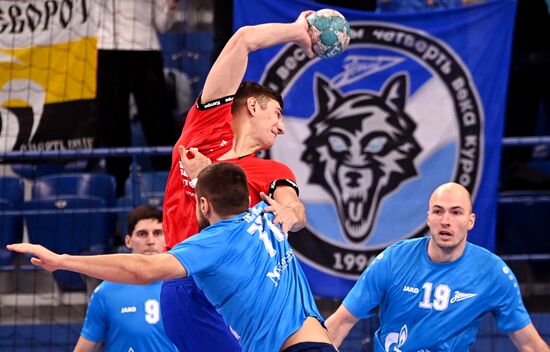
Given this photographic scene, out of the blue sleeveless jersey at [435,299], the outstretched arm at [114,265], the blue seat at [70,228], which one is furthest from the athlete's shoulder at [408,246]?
the blue seat at [70,228]

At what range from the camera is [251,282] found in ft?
14.2

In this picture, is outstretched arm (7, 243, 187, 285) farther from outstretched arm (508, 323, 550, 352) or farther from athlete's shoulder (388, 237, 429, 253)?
outstretched arm (508, 323, 550, 352)

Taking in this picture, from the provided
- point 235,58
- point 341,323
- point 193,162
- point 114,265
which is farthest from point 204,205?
point 341,323

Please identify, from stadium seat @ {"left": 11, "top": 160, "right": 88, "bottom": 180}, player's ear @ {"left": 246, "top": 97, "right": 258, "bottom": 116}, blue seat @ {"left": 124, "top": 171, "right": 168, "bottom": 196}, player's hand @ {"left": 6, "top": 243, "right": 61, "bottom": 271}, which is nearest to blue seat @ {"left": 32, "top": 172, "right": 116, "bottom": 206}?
blue seat @ {"left": 124, "top": 171, "right": 168, "bottom": 196}

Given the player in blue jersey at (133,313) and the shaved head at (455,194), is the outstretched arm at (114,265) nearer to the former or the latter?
the shaved head at (455,194)

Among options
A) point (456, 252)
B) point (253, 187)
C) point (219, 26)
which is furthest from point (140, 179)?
point (253, 187)

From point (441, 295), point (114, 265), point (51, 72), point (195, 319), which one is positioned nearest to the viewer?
point (114, 265)

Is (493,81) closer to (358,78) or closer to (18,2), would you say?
(358,78)

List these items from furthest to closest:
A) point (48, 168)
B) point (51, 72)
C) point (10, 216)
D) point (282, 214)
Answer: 1. point (48, 168)
2. point (10, 216)
3. point (51, 72)
4. point (282, 214)

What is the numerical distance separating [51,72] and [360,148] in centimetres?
242

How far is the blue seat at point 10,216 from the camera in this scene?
328 inches

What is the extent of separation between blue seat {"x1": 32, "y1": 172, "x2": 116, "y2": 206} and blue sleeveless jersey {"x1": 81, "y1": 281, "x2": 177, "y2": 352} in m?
1.70

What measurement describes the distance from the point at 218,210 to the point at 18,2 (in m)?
4.49

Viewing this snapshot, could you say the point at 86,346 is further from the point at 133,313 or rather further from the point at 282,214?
the point at 282,214
